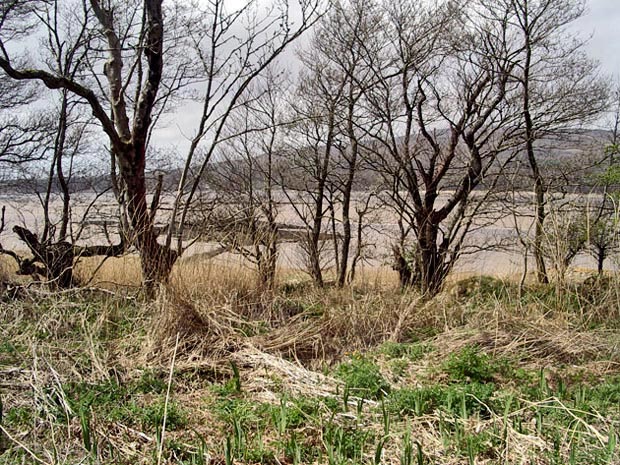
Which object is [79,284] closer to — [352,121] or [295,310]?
[295,310]

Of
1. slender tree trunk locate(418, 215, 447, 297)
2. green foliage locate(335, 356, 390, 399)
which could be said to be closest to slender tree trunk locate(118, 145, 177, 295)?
green foliage locate(335, 356, 390, 399)

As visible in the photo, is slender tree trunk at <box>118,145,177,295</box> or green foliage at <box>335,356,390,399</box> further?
slender tree trunk at <box>118,145,177,295</box>

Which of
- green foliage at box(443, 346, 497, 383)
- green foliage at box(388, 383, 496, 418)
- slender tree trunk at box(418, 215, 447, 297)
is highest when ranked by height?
slender tree trunk at box(418, 215, 447, 297)

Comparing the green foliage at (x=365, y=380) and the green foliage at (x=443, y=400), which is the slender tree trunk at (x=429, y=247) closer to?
the green foliage at (x=365, y=380)

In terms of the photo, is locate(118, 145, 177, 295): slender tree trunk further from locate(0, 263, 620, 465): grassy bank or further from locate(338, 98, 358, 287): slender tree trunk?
locate(338, 98, 358, 287): slender tree trunk

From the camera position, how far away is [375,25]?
899 centimetres

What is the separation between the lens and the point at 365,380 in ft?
11.1

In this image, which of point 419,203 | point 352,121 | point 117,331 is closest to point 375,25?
point 352,121

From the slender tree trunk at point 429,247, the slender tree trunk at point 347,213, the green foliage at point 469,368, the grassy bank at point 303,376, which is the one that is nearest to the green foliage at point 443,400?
the grassy bank at point 303,376

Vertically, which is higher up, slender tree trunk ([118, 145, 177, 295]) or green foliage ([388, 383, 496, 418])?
slender tree trunk ([118, 145, 177, 295])

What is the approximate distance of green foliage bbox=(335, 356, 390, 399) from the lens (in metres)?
3.31

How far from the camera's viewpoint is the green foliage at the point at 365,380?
3.31 metres

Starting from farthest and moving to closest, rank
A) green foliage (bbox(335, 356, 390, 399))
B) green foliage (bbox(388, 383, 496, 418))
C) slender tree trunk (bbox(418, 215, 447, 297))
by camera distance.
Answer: slender tree trunk (bbox(418, 215, 447, 297)) < green foliage (bbox(335, 356, 390, 399)) < green foliage (bbox(388, 383, 496, 418))

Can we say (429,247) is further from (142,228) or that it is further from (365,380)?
(365,380)
